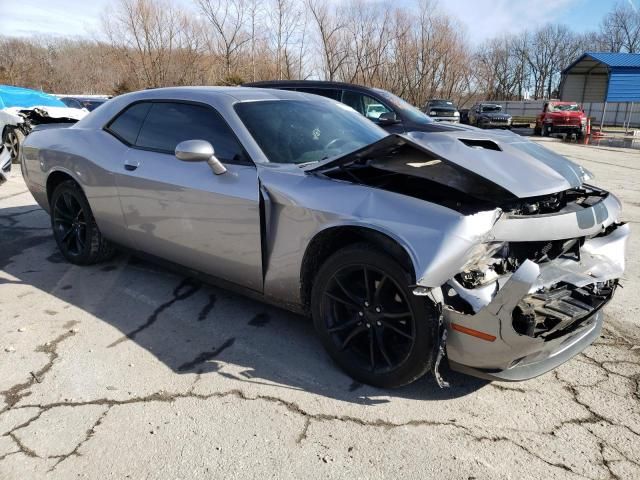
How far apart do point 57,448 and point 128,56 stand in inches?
1183

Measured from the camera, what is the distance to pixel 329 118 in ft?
12.0

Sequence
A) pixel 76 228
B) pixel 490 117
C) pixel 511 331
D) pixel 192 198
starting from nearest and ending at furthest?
pixel 511 331, pixel 192 198, pixel 76 228, pixel 490 117

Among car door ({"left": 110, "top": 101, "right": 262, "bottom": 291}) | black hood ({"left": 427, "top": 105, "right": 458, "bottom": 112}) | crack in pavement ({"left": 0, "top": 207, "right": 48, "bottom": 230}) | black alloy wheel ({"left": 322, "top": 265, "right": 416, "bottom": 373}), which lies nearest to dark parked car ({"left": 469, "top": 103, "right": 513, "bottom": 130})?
black hood ({"left": 427, "top": 105, "right": 458, "bottom": 112})

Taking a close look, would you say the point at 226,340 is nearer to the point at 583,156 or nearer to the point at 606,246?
the point at 606,246

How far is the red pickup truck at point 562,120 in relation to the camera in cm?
2298

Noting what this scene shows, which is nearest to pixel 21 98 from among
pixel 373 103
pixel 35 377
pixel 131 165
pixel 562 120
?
pixel 373 103

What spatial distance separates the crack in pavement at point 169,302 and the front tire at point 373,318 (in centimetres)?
129

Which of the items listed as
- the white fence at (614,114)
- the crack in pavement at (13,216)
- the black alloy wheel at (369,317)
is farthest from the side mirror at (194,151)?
the white fence at (614,114)

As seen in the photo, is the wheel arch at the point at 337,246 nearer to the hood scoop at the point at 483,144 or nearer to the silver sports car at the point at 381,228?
the silver sports car at the point at 381,228

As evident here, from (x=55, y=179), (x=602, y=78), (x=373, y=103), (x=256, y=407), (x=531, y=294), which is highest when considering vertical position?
(x=602, y=78)

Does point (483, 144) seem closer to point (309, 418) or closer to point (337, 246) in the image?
point (337, 246)

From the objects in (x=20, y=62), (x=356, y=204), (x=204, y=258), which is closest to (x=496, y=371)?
(x=356, y=204)

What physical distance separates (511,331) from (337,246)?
1027mm

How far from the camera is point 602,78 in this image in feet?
133
